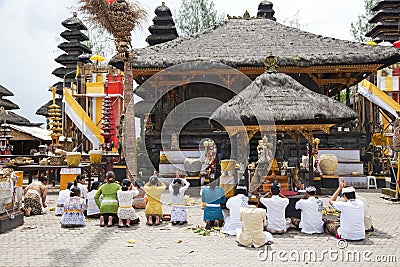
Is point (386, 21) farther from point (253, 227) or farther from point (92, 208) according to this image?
point (253, 227)

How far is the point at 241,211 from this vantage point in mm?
8117

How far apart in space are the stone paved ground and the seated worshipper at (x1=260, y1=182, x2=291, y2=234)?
22cm

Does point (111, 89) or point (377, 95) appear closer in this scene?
point (377, 95)

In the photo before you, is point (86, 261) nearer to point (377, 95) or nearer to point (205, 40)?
point (205, 40)

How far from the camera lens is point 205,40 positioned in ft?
66.6

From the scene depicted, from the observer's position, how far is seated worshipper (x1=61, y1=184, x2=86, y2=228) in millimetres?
10062

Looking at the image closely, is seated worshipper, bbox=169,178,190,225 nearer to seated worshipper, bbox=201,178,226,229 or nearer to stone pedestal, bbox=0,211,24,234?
seated worshipper, bbox=201,178,226,229

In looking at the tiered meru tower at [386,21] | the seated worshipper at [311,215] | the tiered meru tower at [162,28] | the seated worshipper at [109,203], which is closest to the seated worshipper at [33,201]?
the seated worshipper at [109,203]

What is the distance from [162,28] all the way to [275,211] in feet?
91.9

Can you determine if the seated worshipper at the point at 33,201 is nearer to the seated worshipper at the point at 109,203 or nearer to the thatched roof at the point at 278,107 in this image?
the seated worshipper at the point at 109,203

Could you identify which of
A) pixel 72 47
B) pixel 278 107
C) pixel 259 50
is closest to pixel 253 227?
pixel 278 107

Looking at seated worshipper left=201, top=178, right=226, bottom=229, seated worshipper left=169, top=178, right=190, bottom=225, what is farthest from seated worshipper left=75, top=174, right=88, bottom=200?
seated worshipper left=201, top=178, right=226, bottom=229

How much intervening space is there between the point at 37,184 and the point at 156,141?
751cm

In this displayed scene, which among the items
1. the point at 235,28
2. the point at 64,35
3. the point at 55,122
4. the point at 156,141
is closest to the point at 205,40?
the point at 235,28
